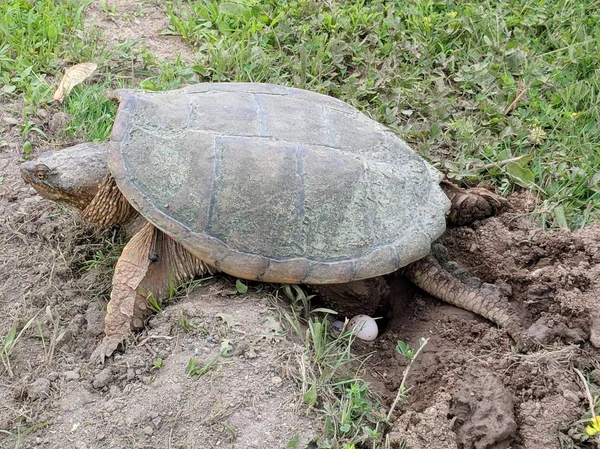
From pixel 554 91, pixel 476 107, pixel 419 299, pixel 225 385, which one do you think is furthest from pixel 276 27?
pixel 225 385

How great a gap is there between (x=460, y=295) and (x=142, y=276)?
1493 millimetres

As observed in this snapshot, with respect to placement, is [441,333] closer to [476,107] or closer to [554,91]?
[476,107]

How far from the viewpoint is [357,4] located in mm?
4660

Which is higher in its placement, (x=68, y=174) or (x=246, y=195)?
(x=246, y=195)

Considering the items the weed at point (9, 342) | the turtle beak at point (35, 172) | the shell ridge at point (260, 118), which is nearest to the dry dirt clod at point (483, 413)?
the shell ridge at point (260, 118)

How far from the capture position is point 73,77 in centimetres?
414

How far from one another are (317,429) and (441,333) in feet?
2.99

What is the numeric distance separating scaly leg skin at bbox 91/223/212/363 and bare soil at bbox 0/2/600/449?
8cm

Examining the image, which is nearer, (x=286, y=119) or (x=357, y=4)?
(x=286, y=119)

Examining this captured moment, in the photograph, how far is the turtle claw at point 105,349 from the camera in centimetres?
277

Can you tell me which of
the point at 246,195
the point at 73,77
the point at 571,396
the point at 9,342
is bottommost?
the point at 9,342

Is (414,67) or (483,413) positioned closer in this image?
(483,413)

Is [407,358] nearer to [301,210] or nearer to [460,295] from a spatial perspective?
[460,295]

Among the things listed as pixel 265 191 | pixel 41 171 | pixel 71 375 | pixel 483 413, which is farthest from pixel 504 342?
pixel 41 171
